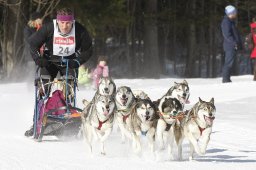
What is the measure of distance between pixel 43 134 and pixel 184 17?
2567 centimetres

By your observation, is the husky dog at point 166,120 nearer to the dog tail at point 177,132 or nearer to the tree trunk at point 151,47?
the dog tail at point 177,132

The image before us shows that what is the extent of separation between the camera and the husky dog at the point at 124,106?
8469 millimetres

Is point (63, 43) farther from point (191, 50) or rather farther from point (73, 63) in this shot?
point (191, 50)

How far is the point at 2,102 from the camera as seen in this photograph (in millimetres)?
14586

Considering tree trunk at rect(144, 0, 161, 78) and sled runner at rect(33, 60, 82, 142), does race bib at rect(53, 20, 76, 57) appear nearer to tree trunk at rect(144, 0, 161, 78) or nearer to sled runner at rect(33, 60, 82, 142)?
sled runner at rect(33, 60, 82, 142)

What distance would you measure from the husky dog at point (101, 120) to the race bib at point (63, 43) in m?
1.44

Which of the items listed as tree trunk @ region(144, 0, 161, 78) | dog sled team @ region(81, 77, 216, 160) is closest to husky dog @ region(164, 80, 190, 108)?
dog sled team @ region(81, 77, 216, 160)

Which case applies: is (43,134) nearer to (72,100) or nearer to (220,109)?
(72,100)

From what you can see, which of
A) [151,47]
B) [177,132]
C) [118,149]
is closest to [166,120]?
[177,132]

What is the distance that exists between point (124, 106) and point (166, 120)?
1.54m

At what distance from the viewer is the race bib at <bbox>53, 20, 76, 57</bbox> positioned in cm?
888

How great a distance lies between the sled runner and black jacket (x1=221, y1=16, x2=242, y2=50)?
8.28 meters

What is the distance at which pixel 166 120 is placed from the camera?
7.19m

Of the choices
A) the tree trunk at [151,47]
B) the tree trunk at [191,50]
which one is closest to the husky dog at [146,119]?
the tree trunk at [151,47]
